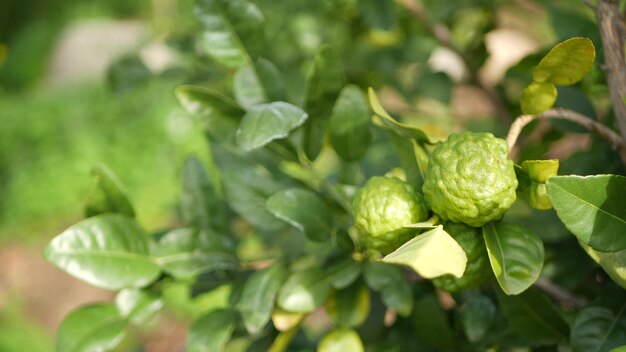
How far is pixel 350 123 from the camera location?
57 cm

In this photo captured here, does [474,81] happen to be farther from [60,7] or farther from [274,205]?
[60,7]

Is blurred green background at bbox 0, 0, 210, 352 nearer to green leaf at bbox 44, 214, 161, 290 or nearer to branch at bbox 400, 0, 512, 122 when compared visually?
branch at bbox 400, 0, 512, 122

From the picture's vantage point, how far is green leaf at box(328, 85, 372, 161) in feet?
1.86

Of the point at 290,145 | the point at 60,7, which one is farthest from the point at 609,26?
the point at 60,7

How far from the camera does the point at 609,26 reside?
0.48 m

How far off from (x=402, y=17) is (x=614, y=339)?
2.49 feet

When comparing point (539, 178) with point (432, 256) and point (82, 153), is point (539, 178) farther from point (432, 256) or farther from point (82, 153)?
point (82, 153)

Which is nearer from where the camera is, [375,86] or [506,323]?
[506,323]

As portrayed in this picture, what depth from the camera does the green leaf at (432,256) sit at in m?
0.35

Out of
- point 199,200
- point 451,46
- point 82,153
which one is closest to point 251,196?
point 199,200

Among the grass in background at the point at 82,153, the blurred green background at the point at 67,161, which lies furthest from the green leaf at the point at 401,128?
the grass in background at the point at 82,153

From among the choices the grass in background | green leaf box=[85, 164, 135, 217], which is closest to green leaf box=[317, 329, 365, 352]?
green leaf box=[85, 164, 135, 217]

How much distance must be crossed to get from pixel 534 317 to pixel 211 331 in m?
0.28

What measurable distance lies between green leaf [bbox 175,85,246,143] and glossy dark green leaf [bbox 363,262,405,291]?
0.55ft
